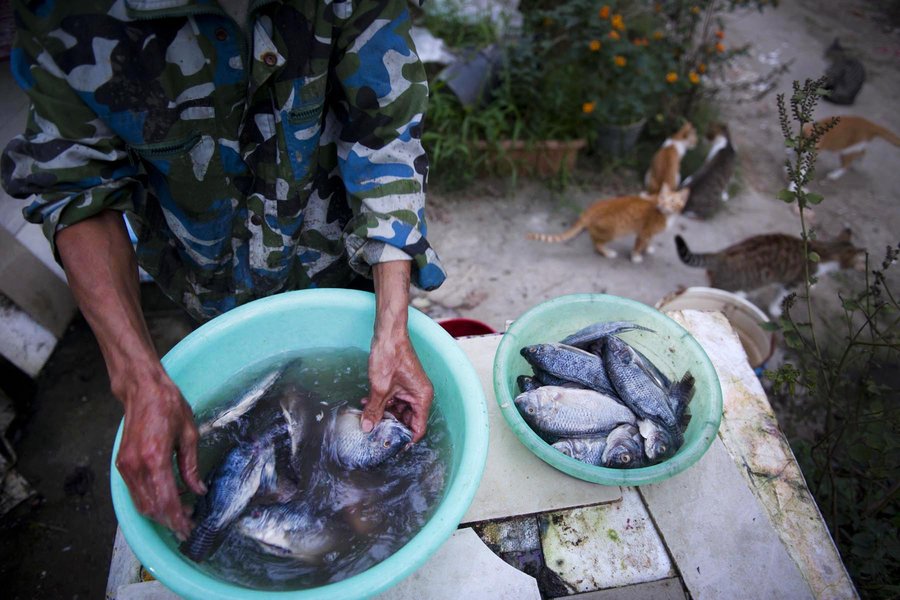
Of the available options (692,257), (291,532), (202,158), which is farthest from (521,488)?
(692,257)

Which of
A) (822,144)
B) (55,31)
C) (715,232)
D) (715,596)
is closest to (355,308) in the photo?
(55,31)

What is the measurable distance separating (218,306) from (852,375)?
13.6 ft

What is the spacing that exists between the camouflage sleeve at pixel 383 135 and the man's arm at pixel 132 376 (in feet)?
2.14

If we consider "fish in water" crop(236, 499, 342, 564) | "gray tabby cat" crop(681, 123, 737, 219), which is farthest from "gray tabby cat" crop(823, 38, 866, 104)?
"fish in water" crop(236, 499, 342, 564)

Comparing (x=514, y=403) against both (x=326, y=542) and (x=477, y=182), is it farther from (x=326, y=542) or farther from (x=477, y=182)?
(x=477, y=182)

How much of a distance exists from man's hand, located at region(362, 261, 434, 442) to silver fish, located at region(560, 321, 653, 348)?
2.16 feet

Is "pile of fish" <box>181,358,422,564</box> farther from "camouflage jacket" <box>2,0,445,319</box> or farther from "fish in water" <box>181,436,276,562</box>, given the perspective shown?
"camouflage jacket" <box>2,0,445,319</box>

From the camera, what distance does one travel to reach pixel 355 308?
1.69 m

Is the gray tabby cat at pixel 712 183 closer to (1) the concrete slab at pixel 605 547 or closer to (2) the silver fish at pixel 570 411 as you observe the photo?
(2) the silver fish at pixel 570 411

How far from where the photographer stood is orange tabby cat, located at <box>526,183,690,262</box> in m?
4.02

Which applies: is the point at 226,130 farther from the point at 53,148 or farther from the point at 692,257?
the point at 692,257

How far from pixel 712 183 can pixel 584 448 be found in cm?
386

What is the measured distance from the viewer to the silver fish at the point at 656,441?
5.28 feet

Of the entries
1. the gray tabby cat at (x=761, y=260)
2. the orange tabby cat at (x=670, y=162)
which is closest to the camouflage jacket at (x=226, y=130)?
the gray tabby cat at (x=761, y=260)
